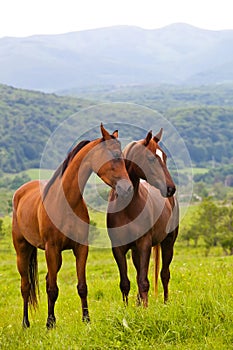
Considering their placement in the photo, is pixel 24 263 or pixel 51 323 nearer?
pixel 51 323

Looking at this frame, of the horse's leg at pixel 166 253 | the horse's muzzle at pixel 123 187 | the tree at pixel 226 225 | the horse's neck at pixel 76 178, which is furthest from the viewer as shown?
the tree at pixel 226 225

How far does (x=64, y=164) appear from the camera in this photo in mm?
8164

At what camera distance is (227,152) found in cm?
18112

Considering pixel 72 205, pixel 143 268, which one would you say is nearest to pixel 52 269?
pixel 72 205

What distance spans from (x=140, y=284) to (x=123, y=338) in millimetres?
2064

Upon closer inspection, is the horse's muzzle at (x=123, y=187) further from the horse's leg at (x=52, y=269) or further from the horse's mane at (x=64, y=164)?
the horse's leg at (x=52, y=269)

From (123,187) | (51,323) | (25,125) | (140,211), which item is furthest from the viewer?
(25,125)

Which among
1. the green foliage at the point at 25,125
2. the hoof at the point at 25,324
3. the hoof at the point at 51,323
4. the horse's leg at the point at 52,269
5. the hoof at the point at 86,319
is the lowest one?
the green foliage at the point at 25,125

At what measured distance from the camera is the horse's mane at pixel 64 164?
8.01 metres

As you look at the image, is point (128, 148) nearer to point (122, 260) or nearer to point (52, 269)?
point (122, 260)

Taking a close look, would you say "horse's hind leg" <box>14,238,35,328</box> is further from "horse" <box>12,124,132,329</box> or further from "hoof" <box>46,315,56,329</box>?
"hoof" <box>46,315,56,329</box>

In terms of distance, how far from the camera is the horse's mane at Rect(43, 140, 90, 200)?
26.3 feet

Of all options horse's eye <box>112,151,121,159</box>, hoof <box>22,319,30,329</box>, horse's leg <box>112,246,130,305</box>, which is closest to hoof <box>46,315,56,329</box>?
hoof <box>22,319,30,329</box>

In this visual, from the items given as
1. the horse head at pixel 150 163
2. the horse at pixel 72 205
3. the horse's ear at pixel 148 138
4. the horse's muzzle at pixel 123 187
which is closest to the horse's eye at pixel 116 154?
the horse at pixel 72 205
